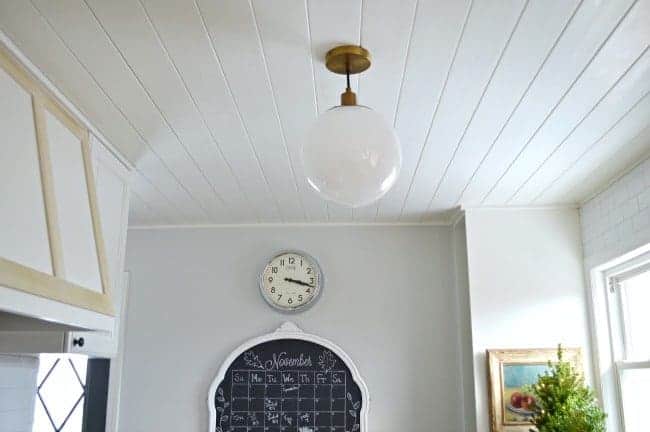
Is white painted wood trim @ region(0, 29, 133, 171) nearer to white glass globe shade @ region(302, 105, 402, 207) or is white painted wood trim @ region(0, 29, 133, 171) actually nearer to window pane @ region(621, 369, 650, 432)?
white glass globe shade @ region(302, 105, 402, 207)

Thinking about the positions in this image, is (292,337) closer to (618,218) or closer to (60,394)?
(60,394)

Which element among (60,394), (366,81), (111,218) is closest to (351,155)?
(366,81)

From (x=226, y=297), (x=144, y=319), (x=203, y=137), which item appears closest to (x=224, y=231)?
(x=226, y=297)

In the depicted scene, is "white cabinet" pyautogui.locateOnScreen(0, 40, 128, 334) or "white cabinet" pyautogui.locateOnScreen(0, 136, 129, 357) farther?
"white cabinet" pyautogui.locateOnScreen(0, 136, 129, 357)

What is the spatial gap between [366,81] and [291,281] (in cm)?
192

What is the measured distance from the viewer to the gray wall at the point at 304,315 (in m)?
3.65

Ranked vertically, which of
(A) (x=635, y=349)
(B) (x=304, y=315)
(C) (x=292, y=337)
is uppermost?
(B) (x=304, y=315)

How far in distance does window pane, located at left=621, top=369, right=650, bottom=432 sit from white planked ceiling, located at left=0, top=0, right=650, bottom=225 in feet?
3.04

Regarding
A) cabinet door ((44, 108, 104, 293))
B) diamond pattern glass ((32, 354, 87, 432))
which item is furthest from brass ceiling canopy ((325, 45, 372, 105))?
diamond pattern glass ((32, 354, 87, 432))

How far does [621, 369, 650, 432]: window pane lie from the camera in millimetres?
2943

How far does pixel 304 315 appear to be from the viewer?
3.77 meters

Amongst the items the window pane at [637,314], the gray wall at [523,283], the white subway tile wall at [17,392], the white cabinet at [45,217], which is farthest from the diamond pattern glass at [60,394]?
the window pane at [637,314]

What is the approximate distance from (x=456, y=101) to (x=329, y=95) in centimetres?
45

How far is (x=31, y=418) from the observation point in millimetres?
2764
